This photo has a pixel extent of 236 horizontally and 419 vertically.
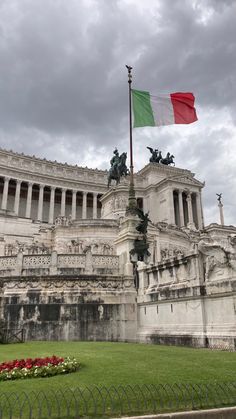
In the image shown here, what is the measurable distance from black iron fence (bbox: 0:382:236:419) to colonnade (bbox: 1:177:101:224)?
84.0 metres

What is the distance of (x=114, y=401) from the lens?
7.09 m

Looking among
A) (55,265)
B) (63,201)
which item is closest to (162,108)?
(55,265)

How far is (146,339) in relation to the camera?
65.9ft

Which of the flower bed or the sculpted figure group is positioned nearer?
the flower bed

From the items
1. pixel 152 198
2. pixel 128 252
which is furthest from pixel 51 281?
pixel 152 198

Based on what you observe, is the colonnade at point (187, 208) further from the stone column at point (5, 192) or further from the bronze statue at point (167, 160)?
the stone column at point (5, 192)

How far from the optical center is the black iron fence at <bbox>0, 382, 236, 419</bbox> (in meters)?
6.56

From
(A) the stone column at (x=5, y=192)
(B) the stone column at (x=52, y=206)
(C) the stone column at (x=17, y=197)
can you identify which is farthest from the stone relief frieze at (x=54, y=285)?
(A) the stone column at (x=5, y=192)

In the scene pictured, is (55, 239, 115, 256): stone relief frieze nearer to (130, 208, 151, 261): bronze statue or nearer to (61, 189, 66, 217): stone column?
(130, 208, 151, 261): bronze statue

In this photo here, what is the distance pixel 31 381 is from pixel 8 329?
13.3m

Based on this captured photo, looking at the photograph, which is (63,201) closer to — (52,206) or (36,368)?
(52,206)

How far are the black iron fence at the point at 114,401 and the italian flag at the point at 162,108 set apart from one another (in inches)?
982

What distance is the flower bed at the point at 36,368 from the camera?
9.20 m

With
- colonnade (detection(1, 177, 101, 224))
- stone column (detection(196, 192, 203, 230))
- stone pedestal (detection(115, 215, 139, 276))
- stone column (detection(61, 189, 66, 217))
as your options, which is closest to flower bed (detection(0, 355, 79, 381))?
stone pedestal (detection(115, 215, 139, 276))
